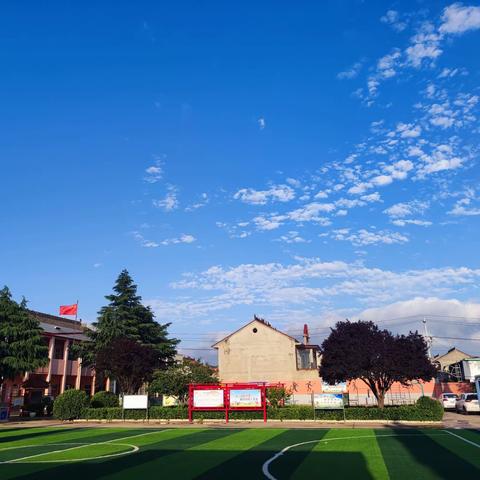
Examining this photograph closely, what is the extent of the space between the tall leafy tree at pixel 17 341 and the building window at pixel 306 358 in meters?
31.3

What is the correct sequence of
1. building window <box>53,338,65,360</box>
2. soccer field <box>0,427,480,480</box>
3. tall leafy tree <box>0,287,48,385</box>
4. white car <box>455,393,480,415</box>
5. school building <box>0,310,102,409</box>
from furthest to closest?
building window <box>53,338,65,360</box> < school building <box>0,310,102,409</box> < tall leafy tree <box>0,287,48,385</box> < white car <box>455,393,480,415</box> < soccer field <box>0,427,480,480</box>

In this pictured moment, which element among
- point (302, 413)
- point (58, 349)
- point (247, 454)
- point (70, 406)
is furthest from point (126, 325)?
point (247, 454)

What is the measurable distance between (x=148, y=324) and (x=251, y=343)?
43.4 feet

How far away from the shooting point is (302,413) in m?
32.0

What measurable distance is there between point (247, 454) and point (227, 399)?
53.1ft

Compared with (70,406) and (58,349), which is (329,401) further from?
(58,349)

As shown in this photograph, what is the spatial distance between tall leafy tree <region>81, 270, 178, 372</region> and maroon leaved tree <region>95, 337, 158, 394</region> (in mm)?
12237

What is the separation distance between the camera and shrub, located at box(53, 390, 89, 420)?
35.6 metres

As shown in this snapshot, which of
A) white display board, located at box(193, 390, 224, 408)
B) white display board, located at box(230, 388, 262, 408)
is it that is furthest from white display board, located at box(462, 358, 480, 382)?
white display board, located at box(193, 390, 224, 408)

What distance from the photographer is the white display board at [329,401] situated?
1222 inches

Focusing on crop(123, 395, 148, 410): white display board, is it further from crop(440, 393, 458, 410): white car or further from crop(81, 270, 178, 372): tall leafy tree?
crop(440, 393, 458, 410): white car

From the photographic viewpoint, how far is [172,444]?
2089cm

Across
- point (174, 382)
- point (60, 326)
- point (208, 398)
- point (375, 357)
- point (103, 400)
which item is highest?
point (60, 326)

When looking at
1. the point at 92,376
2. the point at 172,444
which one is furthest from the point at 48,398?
the point at 172,444
